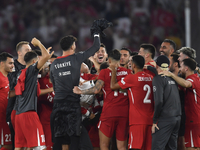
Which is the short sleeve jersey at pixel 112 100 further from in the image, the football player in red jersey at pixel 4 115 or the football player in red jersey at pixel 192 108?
the football player in red jersey at pixel 4 115

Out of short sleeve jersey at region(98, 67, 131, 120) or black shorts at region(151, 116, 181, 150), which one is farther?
short sleeve jersey at region(98, 67, 131, 120)

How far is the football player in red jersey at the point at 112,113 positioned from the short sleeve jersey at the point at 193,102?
46.6 inches

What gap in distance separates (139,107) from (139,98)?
0.16 metres

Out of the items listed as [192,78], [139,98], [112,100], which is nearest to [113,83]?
[112,100]

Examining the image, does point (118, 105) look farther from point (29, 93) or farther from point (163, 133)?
point (29, 93)

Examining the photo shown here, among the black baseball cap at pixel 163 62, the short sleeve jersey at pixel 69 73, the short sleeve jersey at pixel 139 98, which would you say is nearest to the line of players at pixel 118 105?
the short sleeve jersey at pixel 139 98

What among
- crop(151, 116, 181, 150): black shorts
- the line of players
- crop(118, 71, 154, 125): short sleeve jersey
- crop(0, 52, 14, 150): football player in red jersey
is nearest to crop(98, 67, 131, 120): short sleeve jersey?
the line of players

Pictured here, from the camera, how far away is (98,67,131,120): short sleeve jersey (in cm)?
550

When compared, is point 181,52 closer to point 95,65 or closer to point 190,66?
point 190,66

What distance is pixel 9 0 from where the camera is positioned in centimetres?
1479

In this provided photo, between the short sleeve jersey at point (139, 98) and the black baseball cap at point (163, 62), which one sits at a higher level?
the black baseball cap at point (163, 62)

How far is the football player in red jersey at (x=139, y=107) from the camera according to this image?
518cm

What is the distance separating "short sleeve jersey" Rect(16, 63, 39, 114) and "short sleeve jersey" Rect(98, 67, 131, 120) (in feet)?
3.89

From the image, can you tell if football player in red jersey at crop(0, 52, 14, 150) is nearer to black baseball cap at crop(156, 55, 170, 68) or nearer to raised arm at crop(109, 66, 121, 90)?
raised arm at crop(109, 66, 121, 90)
